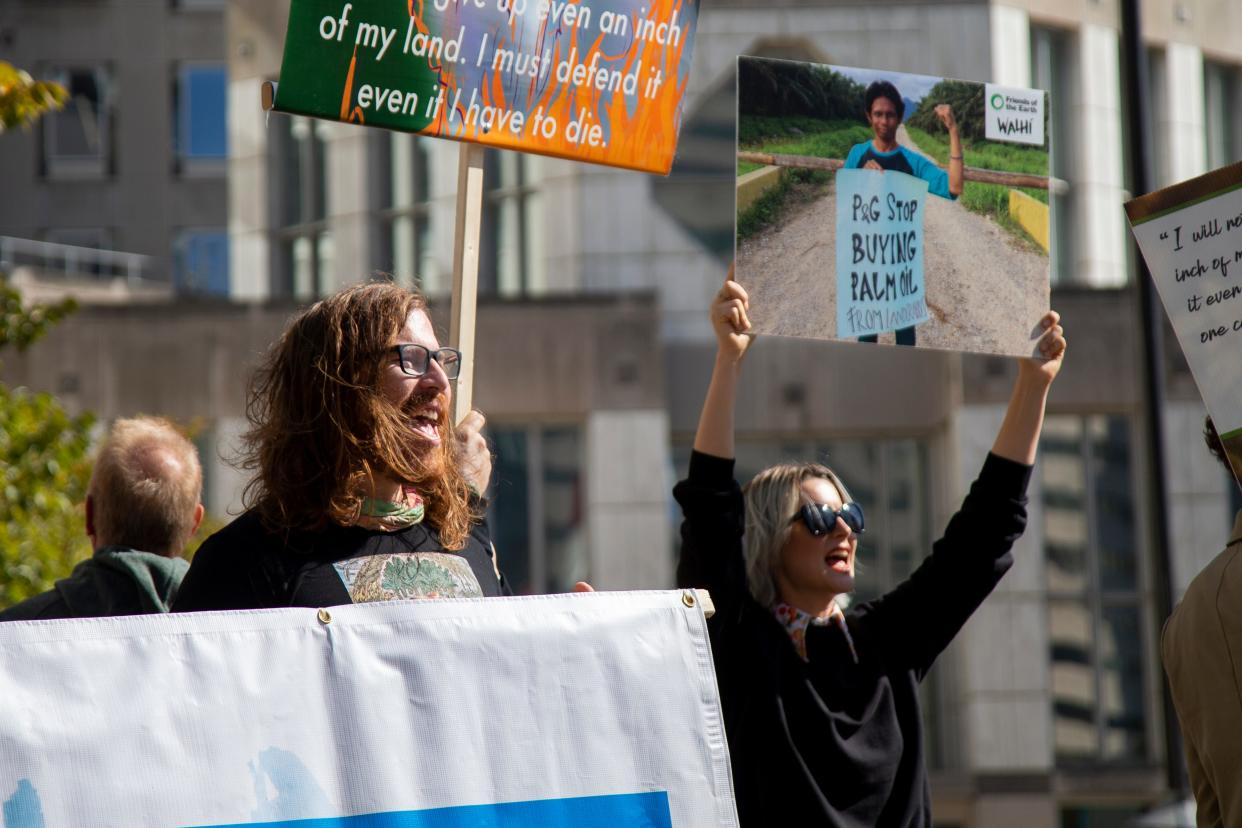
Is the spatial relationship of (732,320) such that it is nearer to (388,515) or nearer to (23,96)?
(388,515)

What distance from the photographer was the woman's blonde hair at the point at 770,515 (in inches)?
165

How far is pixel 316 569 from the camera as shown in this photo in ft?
10.3

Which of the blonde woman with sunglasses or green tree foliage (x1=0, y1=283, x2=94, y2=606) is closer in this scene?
the blonde woman with sunglasses

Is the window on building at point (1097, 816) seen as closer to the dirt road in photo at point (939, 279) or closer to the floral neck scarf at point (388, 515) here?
the dirt road in photo at point (939, 279)

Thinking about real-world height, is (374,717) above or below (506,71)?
below

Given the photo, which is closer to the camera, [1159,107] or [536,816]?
[536,816]

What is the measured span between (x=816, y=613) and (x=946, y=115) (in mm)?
1323

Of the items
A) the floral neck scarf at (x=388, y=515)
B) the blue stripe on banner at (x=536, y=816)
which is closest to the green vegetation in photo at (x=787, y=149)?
the floral neck scarf at (x=388, y=515)

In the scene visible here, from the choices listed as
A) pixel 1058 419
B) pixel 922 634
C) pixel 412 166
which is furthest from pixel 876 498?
pixel 922 634

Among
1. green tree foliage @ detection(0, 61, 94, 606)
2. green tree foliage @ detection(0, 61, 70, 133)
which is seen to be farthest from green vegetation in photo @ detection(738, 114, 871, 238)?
green tree foliage @ detection(0, 61, 94, 606)

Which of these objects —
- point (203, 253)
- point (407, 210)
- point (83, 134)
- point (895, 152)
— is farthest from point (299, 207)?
point (895, 152)

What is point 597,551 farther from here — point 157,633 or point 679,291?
point 157,633

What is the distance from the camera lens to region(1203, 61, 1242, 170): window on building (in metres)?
19.3

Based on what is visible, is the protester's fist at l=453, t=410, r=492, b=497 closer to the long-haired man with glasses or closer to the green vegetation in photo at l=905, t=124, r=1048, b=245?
the long-haired man with glasses
